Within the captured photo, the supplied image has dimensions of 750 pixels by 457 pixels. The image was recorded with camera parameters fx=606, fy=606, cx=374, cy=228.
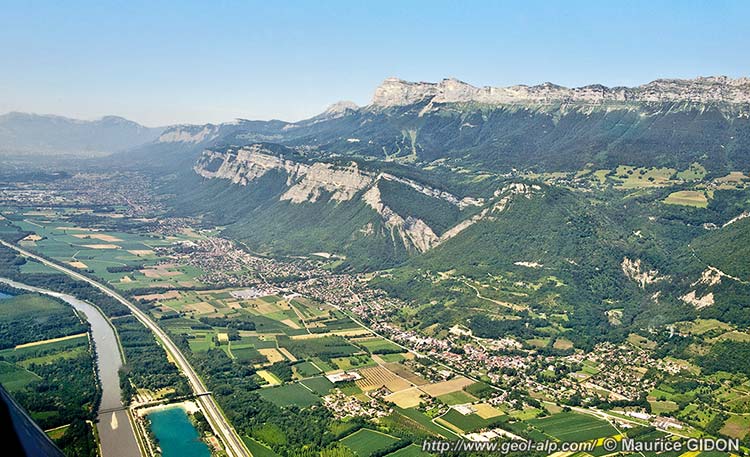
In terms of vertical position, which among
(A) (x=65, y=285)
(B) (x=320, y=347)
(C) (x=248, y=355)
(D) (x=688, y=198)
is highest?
(D) (x=688, y=198)

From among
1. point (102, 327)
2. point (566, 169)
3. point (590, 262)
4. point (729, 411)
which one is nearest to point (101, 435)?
point (102, 327)

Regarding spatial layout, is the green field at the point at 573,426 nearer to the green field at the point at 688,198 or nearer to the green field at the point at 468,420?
the green field at the point at 468,420

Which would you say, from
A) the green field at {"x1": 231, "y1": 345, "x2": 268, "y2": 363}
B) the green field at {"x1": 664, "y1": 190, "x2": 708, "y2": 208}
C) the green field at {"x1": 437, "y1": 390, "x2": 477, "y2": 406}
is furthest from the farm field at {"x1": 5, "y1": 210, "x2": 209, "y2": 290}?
the green field at {"x1": 664, "y1": 190, "x2": 708, "y2": 208}

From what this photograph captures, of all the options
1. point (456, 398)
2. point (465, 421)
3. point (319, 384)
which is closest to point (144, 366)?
point (319, 384)

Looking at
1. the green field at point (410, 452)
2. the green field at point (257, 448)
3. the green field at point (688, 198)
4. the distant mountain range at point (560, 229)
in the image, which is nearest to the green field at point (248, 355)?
the green field at point (257, 448)

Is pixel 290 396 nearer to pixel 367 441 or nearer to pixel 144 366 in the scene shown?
pixel 367 441

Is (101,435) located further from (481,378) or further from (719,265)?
(719,265)

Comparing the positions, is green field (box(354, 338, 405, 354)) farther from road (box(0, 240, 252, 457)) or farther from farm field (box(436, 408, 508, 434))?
road (box(0, 240, 252, 457))
